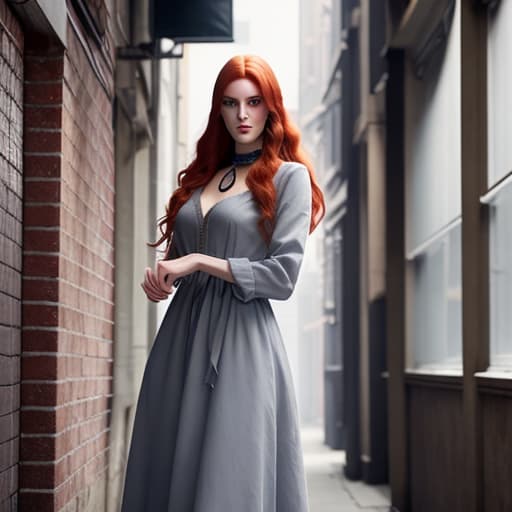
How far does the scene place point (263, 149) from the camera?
3086 millimetres

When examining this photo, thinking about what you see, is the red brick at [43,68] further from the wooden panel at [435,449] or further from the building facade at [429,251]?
the wooden panel at [435,449]

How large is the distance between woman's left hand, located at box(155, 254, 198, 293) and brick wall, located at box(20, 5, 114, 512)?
71 centimetres

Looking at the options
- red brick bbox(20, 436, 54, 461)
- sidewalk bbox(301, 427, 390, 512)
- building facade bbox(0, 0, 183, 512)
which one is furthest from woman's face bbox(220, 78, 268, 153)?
sidewalk bbox(301, 427, 390, 512)

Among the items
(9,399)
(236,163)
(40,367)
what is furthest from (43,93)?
(9,399)

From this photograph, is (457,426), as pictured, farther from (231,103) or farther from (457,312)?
(231,103)

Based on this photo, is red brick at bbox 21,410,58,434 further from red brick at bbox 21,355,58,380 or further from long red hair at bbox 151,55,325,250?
long red hair at bbox 151,55,325,250

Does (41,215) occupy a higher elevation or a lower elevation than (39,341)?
higher

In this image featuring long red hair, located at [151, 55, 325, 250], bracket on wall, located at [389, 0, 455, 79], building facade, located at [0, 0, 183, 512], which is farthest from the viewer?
bracket on wall, located at [389, 0, 455, 79]

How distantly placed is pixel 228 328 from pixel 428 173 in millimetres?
3171

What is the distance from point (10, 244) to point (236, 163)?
28.3 inches

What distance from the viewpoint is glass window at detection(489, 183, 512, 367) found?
393cm

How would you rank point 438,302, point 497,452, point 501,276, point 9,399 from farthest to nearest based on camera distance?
point 438,302 → point 501,276 → point 497,452 → point 9,399

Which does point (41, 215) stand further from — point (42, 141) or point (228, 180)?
point (228, 180)

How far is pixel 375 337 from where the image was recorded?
25.8 ft
